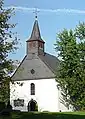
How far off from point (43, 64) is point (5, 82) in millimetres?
46411

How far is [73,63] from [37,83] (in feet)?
44.3

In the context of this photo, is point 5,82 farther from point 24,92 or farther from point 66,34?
point 24,92

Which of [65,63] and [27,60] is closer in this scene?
[65,63]

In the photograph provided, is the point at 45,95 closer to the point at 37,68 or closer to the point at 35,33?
the point at 37,68

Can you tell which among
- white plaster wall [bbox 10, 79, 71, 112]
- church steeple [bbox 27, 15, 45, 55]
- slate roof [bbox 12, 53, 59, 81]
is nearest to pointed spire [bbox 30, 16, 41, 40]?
church steeple [bbox 27, 15, 45, 55]

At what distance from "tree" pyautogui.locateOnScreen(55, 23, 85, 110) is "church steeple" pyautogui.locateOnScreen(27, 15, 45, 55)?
1353 cm

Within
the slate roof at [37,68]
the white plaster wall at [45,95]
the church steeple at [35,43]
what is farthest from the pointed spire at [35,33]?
the white plaster wall at [45,95]

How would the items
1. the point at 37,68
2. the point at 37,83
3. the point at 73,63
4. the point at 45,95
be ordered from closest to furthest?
1. the point at 73,63
2. the point at 45,95
3. the point at 37,83
4. the point at 37,68

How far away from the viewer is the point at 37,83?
67.0 metres

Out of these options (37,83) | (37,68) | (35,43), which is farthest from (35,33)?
(37,83)

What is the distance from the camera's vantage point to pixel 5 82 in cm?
2205

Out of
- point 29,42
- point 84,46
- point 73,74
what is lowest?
point 73,74

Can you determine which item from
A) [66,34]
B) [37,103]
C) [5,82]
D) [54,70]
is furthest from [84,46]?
[5,82]

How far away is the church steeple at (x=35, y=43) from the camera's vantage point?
71.8 metres
